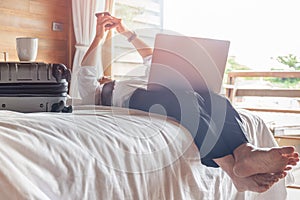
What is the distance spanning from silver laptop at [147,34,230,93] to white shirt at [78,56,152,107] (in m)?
0.14

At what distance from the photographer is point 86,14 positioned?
3205 millimetres

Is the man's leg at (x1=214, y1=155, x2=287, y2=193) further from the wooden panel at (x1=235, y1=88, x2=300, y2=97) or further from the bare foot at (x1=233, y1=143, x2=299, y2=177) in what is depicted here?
the wooden panel at (x1=235, y1=88, x2=300, y2=97)

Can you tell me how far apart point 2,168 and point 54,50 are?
2.61m

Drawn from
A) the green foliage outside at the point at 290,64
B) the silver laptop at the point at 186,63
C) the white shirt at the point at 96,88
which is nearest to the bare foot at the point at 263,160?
the silver laptop at the point at 186,63

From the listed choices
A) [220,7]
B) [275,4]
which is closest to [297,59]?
[275,4]

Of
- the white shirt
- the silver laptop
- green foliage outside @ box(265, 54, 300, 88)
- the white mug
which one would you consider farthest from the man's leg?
green foliage outside @ box(265, 54, 300, 88)

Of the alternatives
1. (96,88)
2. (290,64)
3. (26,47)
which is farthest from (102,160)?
(290,64)

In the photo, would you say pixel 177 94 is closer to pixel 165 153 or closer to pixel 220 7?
pixel 165 153

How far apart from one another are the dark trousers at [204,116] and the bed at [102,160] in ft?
0.16

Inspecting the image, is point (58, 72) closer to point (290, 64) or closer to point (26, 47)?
point (26, 47)

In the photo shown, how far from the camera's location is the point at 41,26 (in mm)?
3074

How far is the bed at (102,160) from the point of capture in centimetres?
80

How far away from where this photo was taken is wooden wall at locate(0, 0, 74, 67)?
112 inches

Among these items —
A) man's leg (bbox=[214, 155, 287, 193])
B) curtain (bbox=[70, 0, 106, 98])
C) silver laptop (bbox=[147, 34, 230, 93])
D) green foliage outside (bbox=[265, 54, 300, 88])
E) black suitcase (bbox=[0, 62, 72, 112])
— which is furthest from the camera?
green foliage outside (bbox=[265, 54, 300, 88])
